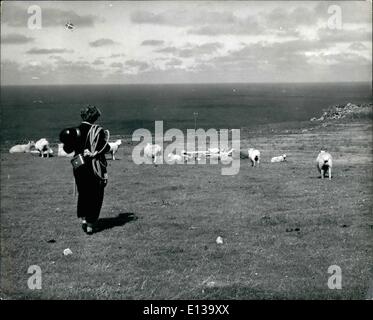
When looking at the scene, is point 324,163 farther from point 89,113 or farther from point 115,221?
point 89,113

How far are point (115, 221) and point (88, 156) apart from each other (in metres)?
3.02

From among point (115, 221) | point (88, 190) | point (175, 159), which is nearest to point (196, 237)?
point (115, 221)

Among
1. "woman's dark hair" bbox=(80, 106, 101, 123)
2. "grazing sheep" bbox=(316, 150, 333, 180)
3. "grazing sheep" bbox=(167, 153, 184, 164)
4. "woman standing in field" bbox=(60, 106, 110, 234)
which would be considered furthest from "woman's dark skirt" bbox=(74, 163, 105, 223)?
"grazing sheep" bbox=(167, 153, 184, 164)

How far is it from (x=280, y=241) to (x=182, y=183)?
885cm

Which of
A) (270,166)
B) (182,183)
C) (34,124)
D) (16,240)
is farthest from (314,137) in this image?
(34,124)

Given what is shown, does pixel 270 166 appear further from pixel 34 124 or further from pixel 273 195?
pixel 34 124

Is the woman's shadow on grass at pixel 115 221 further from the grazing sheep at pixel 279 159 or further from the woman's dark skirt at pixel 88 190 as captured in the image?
the grazing sheep at pixel 279 159

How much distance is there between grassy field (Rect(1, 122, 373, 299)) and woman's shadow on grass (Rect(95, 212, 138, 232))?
0.10ft

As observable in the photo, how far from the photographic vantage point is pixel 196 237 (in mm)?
12688

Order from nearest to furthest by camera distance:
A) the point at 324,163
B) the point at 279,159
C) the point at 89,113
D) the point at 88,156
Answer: the point at 89,113 < the point at 88,156 < the point at 324,163 < the point at 279,159

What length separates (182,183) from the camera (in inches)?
811

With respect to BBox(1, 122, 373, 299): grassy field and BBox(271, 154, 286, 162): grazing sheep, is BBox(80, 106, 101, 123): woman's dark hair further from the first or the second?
BBox(271, 154, 286, 162): grazing sheep

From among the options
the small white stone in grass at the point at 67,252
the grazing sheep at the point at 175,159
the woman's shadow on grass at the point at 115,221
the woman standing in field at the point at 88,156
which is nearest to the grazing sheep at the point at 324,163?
the woman's shadow on grass at the point at 115,221

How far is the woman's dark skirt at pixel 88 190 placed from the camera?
39.2 ft
